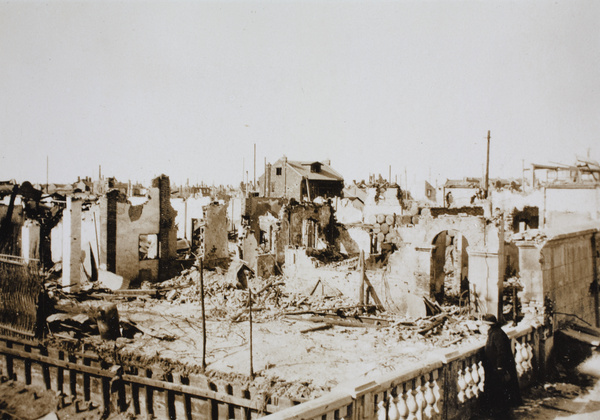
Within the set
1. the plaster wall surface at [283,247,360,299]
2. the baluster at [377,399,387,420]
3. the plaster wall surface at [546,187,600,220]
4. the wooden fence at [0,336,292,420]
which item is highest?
the plaster wall surface at [546,187,600,220]

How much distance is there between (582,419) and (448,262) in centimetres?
1938

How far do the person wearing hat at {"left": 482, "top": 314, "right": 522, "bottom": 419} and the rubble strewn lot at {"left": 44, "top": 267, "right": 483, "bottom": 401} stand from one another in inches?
121

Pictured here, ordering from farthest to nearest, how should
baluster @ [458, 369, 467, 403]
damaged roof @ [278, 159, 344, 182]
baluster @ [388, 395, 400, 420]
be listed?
1. damaged roof @ [278, 159, 344, 182]
2. baluster @ [458, 369, 467, 403]
3. baluster @ [388, 395, 400, 420]

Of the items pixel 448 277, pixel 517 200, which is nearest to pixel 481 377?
pixel 448 277

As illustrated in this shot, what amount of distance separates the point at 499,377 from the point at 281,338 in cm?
841

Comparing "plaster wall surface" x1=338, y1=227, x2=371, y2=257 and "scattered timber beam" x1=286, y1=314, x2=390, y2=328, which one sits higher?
"plaster wall surface" x1=338, y1=227, x2=371, y2=257

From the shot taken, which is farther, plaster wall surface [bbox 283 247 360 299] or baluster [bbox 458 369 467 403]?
plaster wall surface [bbox 283 247 360 299]

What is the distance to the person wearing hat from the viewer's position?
566 centimetres

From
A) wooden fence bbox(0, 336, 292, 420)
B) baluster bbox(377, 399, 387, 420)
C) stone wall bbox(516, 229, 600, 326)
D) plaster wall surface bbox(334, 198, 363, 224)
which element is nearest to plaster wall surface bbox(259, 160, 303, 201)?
plaster wall surface bbox(334, 198, 363, 224)

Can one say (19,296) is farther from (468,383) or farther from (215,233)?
(468,383)

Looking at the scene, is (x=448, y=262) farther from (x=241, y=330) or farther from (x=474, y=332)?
(x=241, y=330)

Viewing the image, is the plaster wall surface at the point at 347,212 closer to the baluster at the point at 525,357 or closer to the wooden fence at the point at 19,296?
the wooden fence at the point at 19,296

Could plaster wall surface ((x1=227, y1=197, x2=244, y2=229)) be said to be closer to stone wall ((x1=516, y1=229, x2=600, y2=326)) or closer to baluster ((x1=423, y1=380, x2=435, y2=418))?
stone wall ((x1=516, y1=229, x2=600, y2=326))

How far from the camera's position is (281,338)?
1297 centimetres
